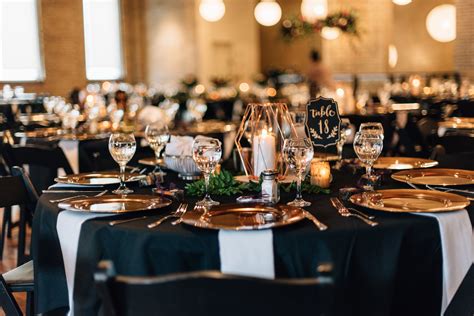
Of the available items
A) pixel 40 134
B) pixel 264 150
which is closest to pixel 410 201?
pixel 264 150

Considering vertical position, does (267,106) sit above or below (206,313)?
above

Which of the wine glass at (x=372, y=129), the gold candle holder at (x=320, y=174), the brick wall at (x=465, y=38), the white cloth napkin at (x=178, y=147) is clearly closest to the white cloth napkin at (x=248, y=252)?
the gold candle holder at (x=320, y=174)

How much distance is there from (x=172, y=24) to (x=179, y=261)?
16.1 meters

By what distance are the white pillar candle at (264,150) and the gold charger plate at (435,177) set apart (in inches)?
19.9

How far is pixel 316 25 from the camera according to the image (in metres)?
12.5

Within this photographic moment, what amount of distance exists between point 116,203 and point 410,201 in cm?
102

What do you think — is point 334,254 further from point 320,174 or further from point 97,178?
point 97,178

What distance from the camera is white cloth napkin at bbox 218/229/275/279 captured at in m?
2.19

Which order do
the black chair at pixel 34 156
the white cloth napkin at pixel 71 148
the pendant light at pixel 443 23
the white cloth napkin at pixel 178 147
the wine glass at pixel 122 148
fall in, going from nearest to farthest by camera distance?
1. the wine glass at pixel 122 148
2. the white cloth napkin at pixel 178 147
3. the black chair at pixel 34 156
4. the white cloth napkin at pixel 71 148
5. the pendant light at pixel 443 23

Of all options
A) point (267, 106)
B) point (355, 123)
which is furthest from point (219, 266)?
point (355, 123)

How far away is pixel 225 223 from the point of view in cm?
231

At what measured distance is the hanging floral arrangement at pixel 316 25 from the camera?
12.5m

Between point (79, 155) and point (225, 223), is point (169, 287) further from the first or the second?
point (79, 155)

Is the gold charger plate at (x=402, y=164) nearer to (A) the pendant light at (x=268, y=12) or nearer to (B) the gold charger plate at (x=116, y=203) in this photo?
(B) the gold charger plate at (x=116, y=203)
